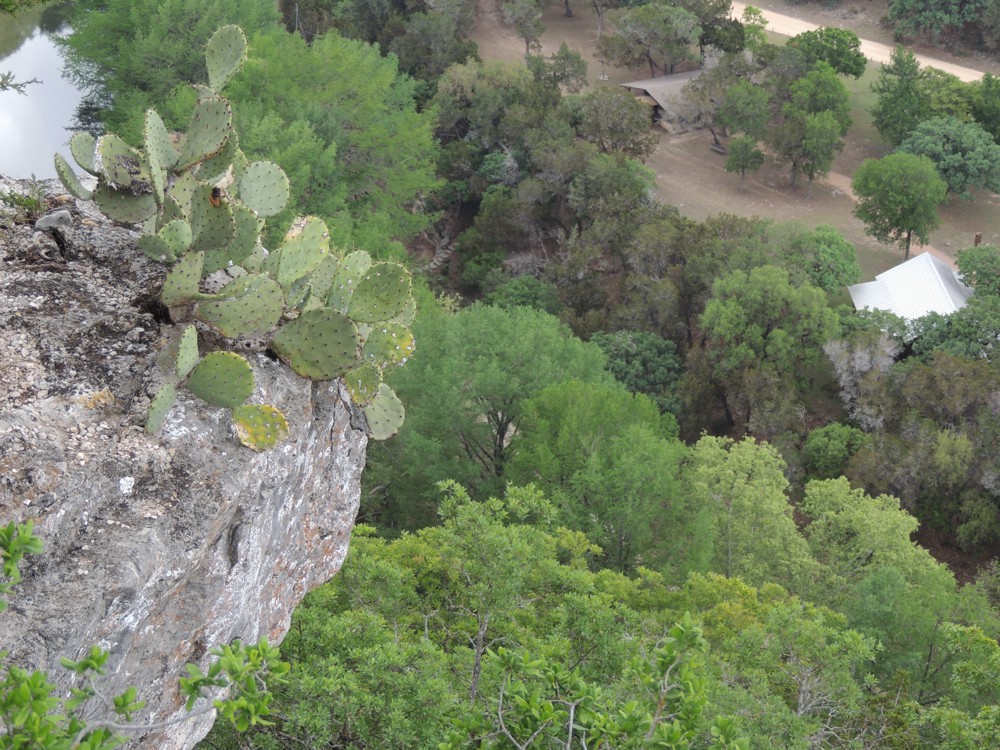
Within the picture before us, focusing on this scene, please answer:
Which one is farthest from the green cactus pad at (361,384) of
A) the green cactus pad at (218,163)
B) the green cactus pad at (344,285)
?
the green cactus pad at (218,163)

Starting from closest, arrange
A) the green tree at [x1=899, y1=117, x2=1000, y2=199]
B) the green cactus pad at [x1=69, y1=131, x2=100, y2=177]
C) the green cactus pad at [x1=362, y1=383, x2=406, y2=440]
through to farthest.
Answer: the green cactus pad at [x1=69, y1=131, x2=100, y2=177] < the green cactus pad at [x1=362, y1=383, x2=406, y2=440] < the green tree at [x1=899, y1=117, x2=1000, y2=199]

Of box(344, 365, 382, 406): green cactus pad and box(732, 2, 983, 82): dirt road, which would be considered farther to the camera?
box(732, 2, 983, 82): dirt road

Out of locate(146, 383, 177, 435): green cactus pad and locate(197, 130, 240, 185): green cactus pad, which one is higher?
locate(197, 130, 240, 185): green cactus pad

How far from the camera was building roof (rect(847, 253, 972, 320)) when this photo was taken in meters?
40.2

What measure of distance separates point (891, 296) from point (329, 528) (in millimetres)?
35158

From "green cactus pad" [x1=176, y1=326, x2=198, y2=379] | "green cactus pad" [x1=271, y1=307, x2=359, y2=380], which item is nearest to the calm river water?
"green cactus pad" [x1=271, y1=307, x2=359, y2=380]

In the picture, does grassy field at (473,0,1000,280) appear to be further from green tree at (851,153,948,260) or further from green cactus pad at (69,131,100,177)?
green cactus pad at (69,131,100,177)

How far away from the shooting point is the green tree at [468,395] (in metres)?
28.2

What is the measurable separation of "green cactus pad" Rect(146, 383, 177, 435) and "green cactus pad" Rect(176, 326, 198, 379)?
205mm

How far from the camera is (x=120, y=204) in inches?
397

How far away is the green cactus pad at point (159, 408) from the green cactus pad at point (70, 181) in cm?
254

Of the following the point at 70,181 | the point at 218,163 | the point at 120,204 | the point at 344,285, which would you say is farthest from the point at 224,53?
the point at 344,285

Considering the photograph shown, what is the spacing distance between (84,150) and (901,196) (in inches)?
1549

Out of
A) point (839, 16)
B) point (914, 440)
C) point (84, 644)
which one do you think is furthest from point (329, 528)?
point (839, 16)
